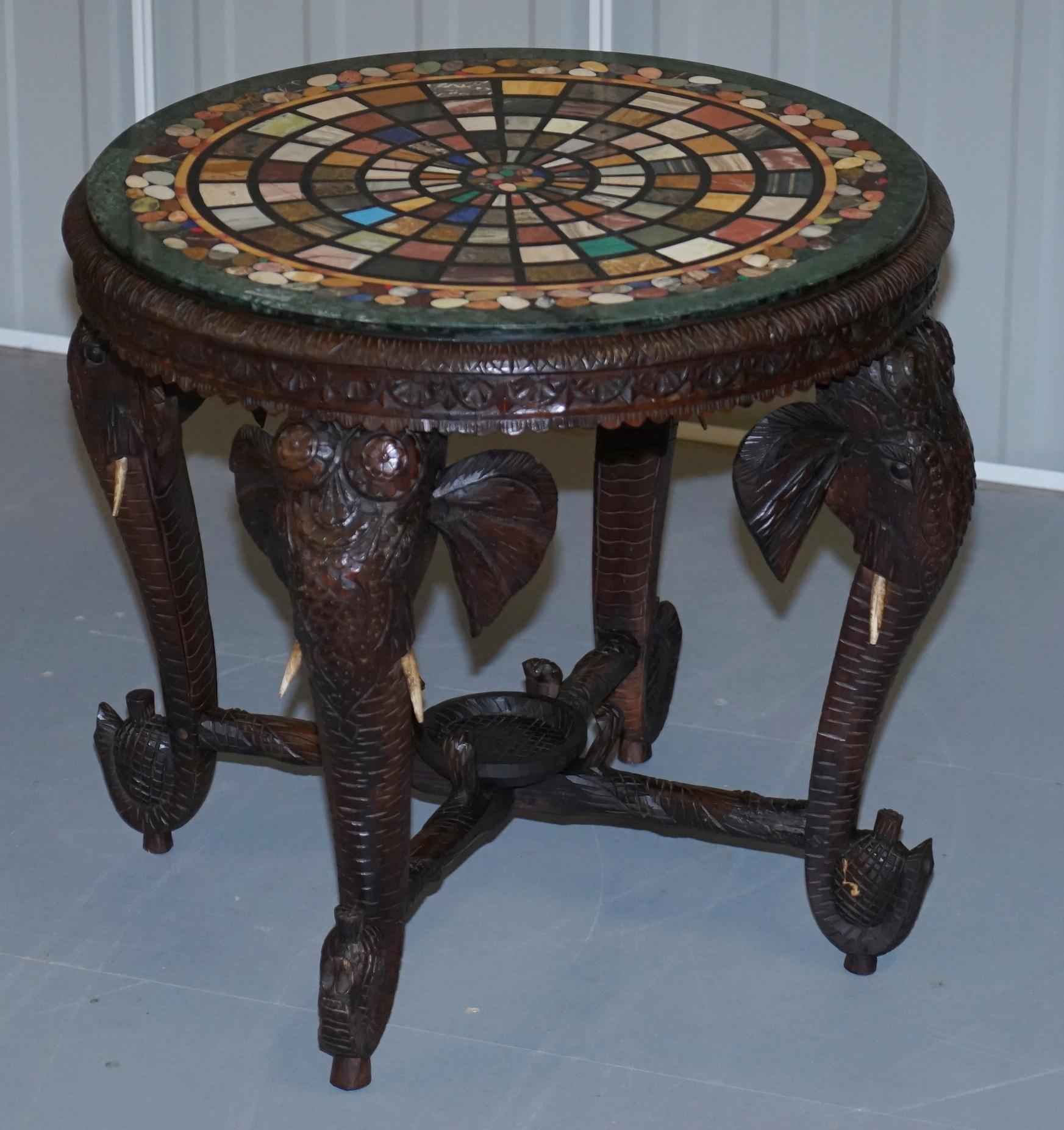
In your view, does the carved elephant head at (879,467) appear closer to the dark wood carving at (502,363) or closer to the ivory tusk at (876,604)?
the ivory tusk at (876,604)

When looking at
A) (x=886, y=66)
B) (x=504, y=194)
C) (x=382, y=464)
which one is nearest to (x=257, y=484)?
(x=382, y=464)

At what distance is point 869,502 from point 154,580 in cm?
86

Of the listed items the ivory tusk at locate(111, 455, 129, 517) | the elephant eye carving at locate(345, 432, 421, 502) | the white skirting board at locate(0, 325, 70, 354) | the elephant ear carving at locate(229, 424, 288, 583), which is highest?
the elephant eye carving at locate(345, 432, 421, 502)

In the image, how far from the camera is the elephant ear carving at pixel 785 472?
2205mm

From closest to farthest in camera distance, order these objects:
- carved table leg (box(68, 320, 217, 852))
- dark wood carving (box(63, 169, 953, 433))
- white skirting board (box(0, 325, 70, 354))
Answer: dark wood carving (box(63, 169, 953, 433))
carved table leg (box(68, 320, 217, 852))
white skirting board (box(0, 325, 70, 354))

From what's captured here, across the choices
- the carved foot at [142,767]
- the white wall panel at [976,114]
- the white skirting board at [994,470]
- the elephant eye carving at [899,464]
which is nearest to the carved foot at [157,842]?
the carved foot at [142,767]

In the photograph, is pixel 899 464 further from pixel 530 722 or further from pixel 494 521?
pixel 530 722

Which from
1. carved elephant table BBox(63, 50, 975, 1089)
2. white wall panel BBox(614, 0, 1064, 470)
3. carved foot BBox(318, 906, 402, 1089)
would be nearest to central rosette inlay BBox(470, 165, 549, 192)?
carved elephant table BBox(63, 50, 975, 1089)

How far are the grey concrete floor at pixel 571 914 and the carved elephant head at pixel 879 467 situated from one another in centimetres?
55

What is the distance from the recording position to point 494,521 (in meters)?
2.15

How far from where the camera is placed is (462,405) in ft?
6.29

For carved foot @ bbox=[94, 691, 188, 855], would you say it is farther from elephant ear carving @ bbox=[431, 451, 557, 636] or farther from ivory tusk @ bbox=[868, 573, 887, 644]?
ivory tusk @ bbox=[868, 573, 887, 644]

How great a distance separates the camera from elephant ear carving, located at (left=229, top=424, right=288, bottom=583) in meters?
2.17

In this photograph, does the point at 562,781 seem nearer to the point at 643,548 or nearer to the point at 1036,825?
the point at 643,548
